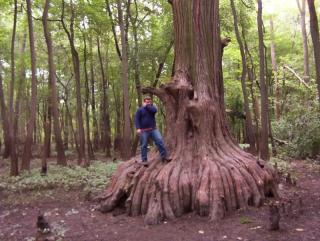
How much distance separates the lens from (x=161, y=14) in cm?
1981

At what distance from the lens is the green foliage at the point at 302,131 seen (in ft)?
53.2

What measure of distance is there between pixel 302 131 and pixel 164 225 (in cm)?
1155

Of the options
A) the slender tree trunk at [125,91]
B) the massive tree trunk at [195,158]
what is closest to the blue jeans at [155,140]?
the massive tree trunk at [195,158]

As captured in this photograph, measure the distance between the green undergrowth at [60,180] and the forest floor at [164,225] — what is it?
211cm

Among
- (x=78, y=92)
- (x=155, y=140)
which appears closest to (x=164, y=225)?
(x=155, y=140)

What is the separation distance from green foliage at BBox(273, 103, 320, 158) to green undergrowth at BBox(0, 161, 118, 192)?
8.33 metres

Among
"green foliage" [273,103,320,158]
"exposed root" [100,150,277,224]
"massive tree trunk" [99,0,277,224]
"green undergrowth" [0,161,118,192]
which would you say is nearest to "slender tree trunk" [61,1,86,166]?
"green undergrowth" [0,161,118,192]

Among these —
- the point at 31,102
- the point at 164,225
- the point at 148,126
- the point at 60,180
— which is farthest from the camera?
the point at 31,102

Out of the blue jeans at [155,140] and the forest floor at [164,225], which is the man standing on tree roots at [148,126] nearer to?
the blue jeans at [155,140]

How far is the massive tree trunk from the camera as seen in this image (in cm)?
761

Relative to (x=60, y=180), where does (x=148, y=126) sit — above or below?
above

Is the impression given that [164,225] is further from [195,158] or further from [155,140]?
[155,140]

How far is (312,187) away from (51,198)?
7.07 meters

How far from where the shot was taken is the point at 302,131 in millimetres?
16812
